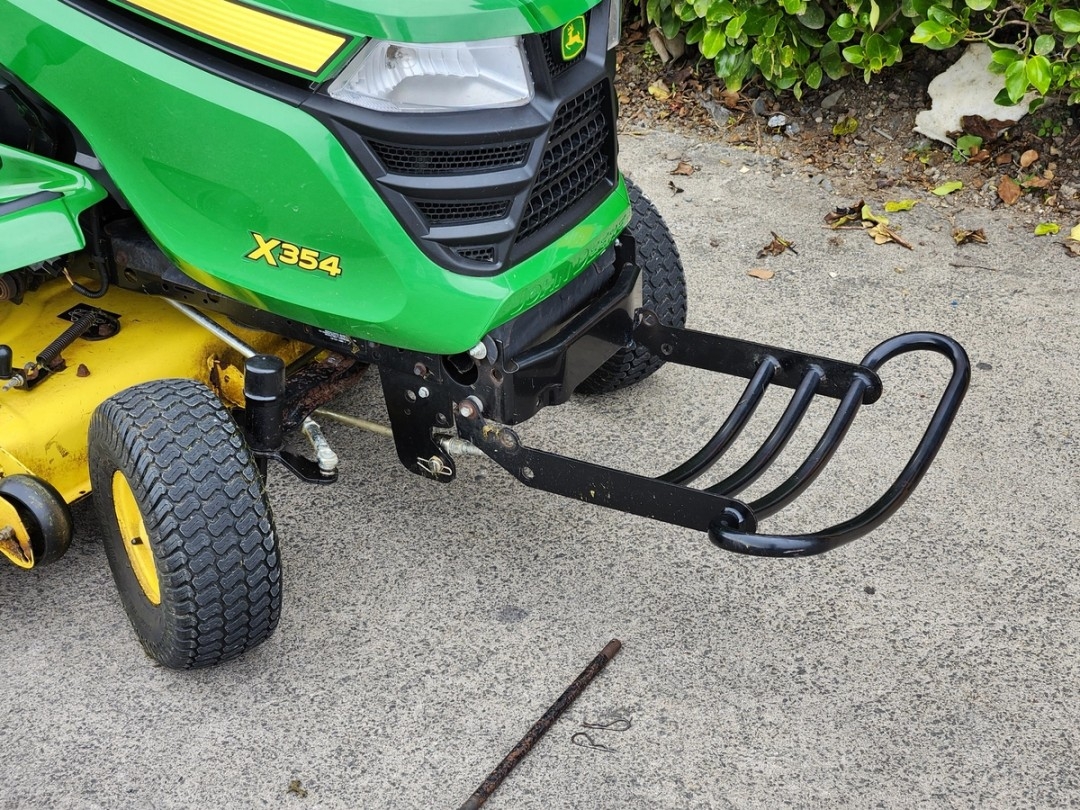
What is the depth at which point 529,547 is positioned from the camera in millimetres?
2848

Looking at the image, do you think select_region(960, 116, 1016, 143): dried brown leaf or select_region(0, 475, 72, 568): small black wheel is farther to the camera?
select_region(960, 116, 1016, 143): dried brown leaf

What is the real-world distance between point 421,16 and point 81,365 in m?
1.18

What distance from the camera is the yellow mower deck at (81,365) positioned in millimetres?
2543

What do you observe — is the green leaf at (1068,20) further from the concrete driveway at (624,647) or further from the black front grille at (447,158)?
the black front grille at (447,158)

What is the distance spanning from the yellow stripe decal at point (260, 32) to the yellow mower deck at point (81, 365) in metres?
0.85

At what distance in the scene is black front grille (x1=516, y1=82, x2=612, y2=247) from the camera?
2.24 metres

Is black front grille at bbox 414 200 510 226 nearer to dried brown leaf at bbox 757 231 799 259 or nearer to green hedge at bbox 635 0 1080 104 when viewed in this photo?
dried brown leaf at bbox 757 231 799 259

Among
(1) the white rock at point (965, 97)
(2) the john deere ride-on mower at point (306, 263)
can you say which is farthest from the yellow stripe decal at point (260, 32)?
(1) the white rock at point (965, 97)

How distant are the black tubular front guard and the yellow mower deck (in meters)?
0.69

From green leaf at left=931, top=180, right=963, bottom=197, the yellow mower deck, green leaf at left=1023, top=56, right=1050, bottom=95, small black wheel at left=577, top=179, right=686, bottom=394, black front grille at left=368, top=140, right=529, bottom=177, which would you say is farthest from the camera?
green leaf at left=931, top=180, right=963, bottom=197

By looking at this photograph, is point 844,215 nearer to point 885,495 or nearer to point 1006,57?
point 1006,57

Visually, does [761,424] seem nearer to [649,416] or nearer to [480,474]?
[649,416]

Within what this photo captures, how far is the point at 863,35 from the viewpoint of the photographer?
14.7 feet

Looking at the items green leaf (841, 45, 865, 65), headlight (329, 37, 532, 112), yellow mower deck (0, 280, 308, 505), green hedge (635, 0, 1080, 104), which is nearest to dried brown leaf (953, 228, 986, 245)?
green hedge (635, 0, 1080, 104)
